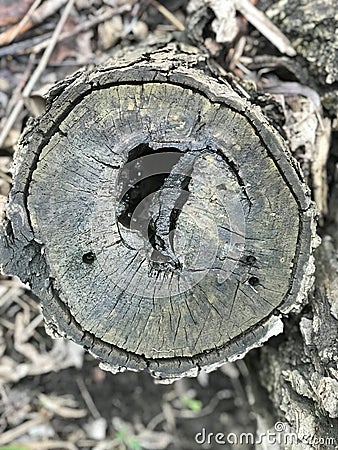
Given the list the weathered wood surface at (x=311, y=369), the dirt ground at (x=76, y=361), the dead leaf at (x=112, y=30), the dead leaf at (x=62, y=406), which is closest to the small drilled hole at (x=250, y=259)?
the weathered wood surface at (x=311, y=369)

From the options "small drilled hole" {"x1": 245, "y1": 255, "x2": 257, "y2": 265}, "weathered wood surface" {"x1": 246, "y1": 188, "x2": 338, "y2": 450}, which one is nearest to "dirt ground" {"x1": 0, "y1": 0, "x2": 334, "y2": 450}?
"weathered wood surface" {"x1": 246, "y1": 188, "x2": 338, "y2": 450}

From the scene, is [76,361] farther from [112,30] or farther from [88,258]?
[112,30]

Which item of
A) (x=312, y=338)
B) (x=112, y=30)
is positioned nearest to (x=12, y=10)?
(x=112, y=30)

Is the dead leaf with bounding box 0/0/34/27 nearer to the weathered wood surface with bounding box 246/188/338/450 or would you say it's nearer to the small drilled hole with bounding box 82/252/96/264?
the small drilled hole with bounding box 82/252/96/264

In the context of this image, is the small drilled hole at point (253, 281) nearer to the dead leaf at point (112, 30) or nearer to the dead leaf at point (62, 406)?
the dead leaf at point (112, 30)

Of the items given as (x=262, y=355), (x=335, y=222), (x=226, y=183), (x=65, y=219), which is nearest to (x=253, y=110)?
(x=226, y=183)

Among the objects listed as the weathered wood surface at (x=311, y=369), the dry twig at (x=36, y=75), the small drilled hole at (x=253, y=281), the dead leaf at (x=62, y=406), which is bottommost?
the dead leaf at (x=62, y=406)
